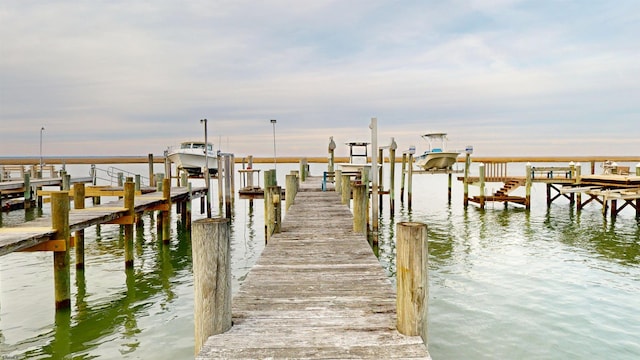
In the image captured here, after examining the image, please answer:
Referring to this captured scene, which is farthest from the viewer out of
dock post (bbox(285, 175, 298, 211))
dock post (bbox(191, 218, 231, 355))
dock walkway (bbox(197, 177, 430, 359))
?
dock post (bbox(285, 175, 298, 211))

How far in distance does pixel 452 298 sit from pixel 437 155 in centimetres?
2223

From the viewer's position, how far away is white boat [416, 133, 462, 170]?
3170cm

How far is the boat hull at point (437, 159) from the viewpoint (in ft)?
104

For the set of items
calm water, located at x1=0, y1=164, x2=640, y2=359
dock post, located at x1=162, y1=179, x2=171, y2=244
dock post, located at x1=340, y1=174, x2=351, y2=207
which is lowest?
calm water, located at x1=0, y1=164, x2=640, y2=359

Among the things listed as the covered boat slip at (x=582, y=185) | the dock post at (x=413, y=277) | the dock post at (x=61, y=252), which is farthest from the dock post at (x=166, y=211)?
the covered boat slip at (x=582, y=185)

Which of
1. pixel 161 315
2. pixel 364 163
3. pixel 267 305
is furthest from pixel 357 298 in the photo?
pixel 364 163

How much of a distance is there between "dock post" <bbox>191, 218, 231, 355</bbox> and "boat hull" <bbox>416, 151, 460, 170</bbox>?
29.2 meters

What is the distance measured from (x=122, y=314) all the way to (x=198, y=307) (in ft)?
22.9

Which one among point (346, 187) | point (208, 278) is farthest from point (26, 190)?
point (208, 278)

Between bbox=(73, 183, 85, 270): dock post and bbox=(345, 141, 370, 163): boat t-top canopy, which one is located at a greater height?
bbox=(345, 141, 370, 163): boat t-top canopy

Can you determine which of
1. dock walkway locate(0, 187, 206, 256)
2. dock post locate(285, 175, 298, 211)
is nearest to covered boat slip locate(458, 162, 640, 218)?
dock post locate(285, 175, 298, 211)

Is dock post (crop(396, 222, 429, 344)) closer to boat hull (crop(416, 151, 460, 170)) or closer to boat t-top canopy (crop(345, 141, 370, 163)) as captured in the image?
boat t-top canopy (crop(345, 141, 370, 163))

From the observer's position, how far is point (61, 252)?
9500mm

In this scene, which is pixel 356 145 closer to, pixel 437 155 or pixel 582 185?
pixel 437 155
